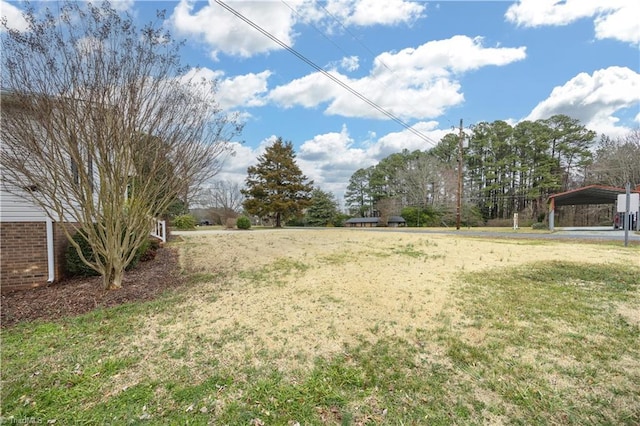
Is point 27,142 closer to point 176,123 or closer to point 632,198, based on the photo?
point 176,123

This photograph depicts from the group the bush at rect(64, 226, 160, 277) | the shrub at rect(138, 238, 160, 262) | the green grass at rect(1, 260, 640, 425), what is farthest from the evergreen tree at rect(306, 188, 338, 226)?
the green grass at rect(1, 260, 640, 425)

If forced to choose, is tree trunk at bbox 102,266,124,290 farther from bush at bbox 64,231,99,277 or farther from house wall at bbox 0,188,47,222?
house wall at bbox 0,188,47,222

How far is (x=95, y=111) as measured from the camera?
4453 millimetres

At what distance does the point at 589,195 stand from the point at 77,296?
26.7 meters

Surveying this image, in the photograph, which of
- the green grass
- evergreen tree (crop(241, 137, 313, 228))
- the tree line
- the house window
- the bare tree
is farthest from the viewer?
the tree line

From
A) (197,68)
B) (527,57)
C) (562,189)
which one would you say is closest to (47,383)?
(197,68)

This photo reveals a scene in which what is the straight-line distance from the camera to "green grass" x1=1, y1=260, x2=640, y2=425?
87.0 inches

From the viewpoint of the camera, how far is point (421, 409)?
2.27 metres

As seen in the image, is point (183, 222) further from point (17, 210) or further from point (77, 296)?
point (77, 296)

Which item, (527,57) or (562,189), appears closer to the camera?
(527,57)

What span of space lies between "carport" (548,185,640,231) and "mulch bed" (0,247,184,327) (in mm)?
22454

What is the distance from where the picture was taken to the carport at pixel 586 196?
17625 millimetres

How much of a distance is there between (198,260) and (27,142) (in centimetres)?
449

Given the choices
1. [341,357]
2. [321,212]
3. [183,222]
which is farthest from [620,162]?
[183,222]
